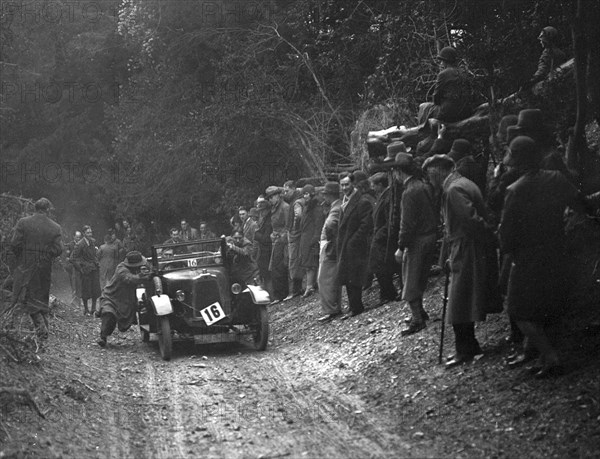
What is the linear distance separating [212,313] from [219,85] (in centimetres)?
1497

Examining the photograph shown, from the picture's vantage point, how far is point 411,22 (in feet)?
50.6

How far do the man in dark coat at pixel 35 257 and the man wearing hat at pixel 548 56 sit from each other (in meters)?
8.13

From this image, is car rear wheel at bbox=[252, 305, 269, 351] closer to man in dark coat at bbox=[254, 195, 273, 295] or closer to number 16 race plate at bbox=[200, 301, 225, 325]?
number 16 race plate at bbox=[200, 301, 225, 325]

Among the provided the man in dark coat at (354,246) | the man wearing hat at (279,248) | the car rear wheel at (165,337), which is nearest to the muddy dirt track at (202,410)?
the car rear wheel at (165,337)

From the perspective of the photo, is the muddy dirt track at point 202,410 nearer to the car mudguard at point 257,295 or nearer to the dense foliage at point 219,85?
the car mudguard at point 257,295

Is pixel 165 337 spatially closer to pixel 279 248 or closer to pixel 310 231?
pixel 310 231

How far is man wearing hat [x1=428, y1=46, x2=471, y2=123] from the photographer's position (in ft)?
38.3

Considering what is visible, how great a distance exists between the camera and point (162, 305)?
14273mm

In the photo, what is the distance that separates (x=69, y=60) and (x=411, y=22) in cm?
3299

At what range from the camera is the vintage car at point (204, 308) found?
14430mm

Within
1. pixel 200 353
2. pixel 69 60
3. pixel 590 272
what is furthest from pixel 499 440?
pixel 69 60

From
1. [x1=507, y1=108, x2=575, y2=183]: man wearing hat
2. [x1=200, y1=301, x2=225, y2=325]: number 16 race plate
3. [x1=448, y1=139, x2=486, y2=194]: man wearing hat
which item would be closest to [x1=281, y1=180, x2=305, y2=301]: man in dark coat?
[x1=200, y1=301, x2=225, y2=325]: number 16 race plate

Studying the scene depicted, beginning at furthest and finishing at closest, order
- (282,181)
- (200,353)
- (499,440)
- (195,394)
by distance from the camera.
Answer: (282,181) → (200,353) → (195,394) → (499,440)

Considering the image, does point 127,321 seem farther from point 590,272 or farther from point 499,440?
point 499,440
